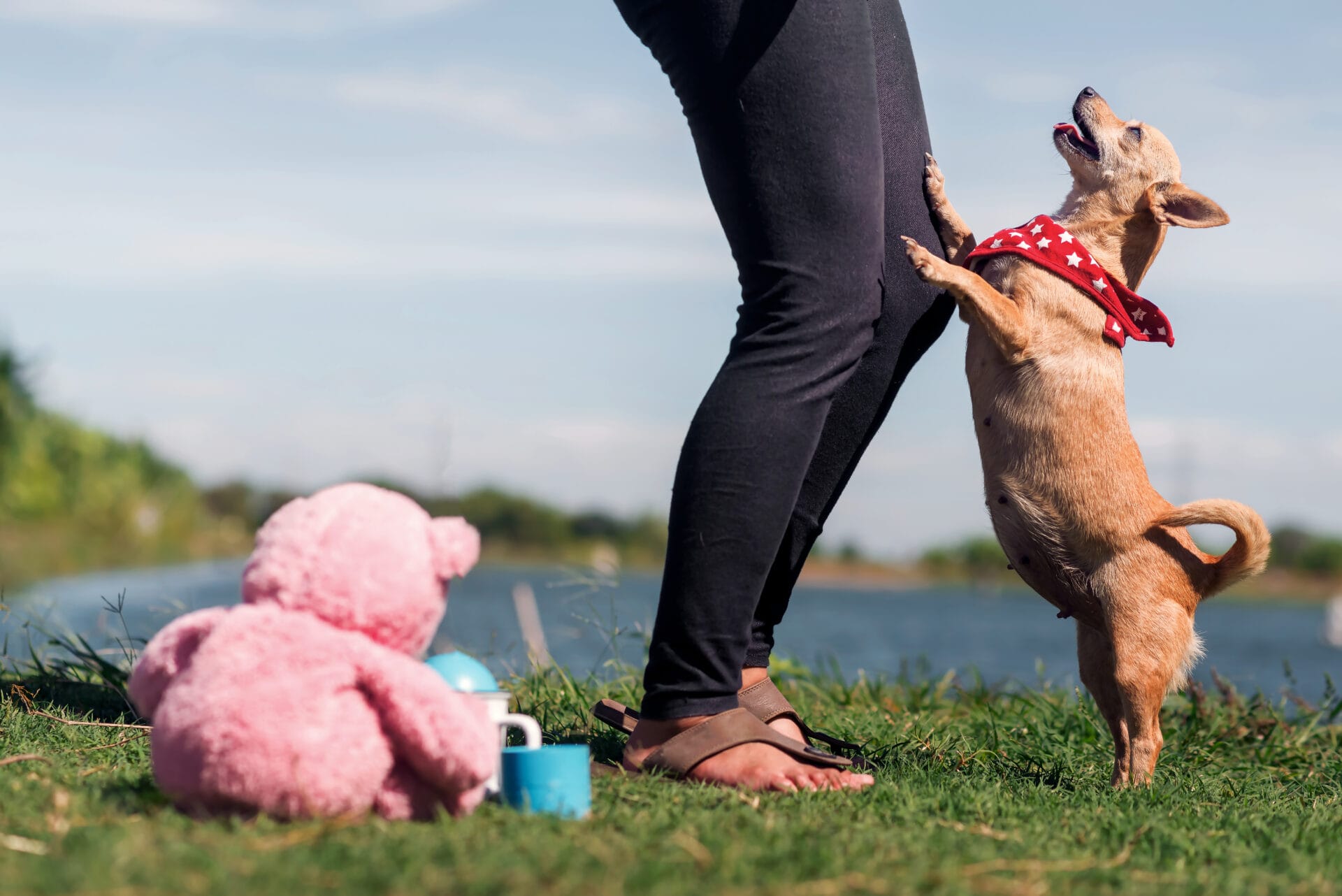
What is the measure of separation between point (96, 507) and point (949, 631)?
32098 mm

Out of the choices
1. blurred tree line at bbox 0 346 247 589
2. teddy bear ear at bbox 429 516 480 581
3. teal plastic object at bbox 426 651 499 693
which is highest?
teddy bear ear at bbox 429 516 480 581

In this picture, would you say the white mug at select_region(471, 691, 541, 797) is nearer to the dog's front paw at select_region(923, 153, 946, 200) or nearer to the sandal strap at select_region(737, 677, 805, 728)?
the sandal strap at select_region(737, 677, 805, 728)

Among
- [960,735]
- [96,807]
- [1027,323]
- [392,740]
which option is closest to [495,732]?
[392,740]

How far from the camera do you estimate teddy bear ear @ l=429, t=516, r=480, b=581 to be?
5.60 ft

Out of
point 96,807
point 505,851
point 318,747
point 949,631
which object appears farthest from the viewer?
point 949,631

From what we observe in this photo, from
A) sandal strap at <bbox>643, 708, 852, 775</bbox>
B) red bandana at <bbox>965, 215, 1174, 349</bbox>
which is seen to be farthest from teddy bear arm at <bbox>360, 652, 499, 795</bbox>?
red bandana at <bbox>965, 215, 1174, 349</bbox>

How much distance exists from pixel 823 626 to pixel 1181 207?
29.3m

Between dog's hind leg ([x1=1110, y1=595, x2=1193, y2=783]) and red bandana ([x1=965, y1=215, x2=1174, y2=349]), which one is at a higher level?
red bandana ([x1=965, y1=215, x2=1174, y2=349])

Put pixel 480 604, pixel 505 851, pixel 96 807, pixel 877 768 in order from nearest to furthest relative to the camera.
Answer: pixel 505 851 → pixel 96 807 → pixel 877 768 → pixel 480 604

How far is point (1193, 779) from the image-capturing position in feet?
8.86

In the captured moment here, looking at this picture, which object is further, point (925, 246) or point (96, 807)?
point (925, 246)

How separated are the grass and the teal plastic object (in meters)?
0.27

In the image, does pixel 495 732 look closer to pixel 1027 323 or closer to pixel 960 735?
pixel 960 735

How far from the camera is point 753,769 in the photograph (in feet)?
6.81
